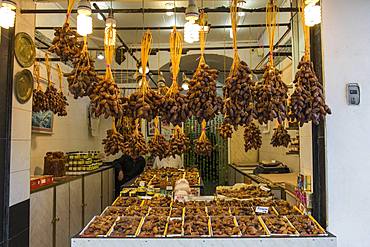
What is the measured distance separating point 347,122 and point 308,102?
64 centimetres

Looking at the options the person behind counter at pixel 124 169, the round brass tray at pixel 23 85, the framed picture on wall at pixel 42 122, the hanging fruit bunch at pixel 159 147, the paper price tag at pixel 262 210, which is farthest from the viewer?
the person behind counter at pixel 124 169

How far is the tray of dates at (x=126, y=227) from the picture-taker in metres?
2.72

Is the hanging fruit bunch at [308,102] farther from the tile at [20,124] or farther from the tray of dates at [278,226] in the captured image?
the tile at [20,124]

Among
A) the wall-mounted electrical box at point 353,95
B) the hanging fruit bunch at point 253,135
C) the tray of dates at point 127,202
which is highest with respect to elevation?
the wall-mounted electrical box at point 353,95

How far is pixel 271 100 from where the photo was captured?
2555 mm

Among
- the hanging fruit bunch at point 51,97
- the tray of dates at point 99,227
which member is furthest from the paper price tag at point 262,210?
the hanging fruit bunch at point 51,97

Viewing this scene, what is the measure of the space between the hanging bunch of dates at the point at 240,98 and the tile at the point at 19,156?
1992 millimetres

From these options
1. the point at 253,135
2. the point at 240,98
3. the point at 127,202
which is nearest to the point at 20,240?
the point at 127,202

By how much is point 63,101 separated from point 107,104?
7.64 ft

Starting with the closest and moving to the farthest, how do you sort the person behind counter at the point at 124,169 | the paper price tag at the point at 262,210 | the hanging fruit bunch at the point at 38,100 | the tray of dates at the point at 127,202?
the paper price tag at the point at 262,210
the tray of dates at the point at 127,202
the hanging fruit bunch at the point at 38,100
the person behind counter at the point at 124,169

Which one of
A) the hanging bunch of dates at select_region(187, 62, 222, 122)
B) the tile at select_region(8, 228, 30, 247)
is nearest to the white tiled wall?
the tile at select_region(8, 228, 30, 247)

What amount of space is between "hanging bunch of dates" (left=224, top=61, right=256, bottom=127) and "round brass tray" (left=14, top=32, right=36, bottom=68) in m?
2.06

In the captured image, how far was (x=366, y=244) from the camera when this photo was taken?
2941mm

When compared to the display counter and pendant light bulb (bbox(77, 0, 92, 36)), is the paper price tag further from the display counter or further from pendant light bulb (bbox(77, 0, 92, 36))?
pendant light bulb (bbox(77, 0, 92, 36))
